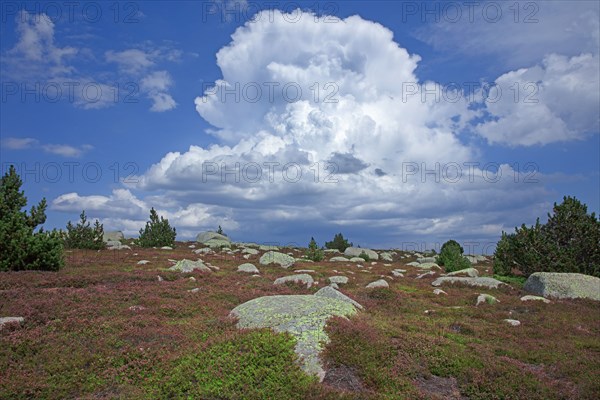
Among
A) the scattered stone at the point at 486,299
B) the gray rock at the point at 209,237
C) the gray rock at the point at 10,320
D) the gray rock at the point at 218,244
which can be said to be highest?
the gray rock at the point at 209,237

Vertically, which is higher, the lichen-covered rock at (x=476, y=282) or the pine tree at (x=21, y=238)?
the pine tree at (x=21, y=238)

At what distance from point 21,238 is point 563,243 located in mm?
36562

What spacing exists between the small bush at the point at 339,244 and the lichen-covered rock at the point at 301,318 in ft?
171

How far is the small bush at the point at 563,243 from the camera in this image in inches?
1178

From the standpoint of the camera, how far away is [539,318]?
1927cm

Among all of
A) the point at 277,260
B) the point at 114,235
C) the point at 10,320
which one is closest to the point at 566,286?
the point at 277,260

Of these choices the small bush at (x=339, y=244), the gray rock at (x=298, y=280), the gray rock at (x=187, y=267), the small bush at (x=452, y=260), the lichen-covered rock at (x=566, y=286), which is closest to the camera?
the gray rock at (x=298, y=280)

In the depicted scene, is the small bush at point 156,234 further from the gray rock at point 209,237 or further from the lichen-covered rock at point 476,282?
the lichen-covered rock at point 476,282

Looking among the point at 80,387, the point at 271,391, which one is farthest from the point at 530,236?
the point at 80,387

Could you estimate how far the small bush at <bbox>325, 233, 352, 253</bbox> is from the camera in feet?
215

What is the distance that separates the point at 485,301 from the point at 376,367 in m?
14.6

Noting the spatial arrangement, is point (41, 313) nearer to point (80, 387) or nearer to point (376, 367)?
point (80, 387)

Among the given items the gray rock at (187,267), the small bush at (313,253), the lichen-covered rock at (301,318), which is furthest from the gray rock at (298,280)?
the small bush at (313,253)

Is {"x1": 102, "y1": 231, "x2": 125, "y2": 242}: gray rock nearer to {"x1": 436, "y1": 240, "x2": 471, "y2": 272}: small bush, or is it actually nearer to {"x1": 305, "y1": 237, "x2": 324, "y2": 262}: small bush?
{"x1": 305, "y1": 237, "x2": 324, "y2": 262}: small bush
